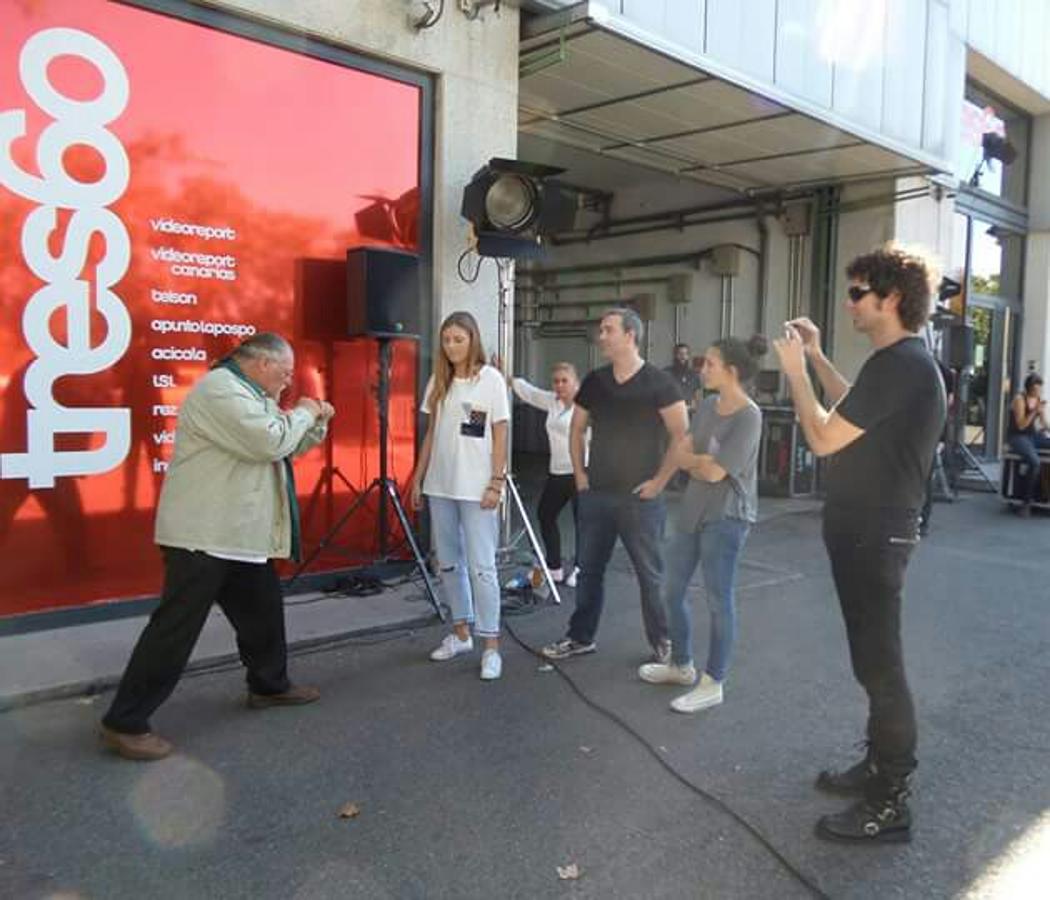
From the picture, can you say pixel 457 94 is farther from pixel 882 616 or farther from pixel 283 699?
pixel 882 616

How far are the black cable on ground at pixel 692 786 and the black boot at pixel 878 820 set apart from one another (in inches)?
8.3

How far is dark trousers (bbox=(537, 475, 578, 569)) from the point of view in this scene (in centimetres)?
655

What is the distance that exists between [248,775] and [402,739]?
2.12ft

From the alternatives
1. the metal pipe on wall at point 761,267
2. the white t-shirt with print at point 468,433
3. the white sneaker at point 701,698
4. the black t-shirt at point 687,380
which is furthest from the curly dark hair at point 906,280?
the metal pipe on wall at point 761,267

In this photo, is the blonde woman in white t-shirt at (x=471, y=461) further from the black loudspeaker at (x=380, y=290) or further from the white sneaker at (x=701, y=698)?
the black loudspeaker at (x=380, y=290)

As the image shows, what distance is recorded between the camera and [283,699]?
4.02 meters

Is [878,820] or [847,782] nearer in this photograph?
[878,820]

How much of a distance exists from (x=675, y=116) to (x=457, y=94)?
3163 millimetres

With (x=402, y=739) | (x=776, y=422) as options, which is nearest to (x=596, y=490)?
(x=402, y=739)

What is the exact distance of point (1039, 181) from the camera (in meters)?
14.4

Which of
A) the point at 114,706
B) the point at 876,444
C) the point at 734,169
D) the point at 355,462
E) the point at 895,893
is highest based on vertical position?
the point at 734,169

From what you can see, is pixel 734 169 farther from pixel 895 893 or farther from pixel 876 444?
pixel 895 893

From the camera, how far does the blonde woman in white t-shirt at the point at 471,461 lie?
4469 millimetres

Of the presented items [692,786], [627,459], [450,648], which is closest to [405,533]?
[450,648]
